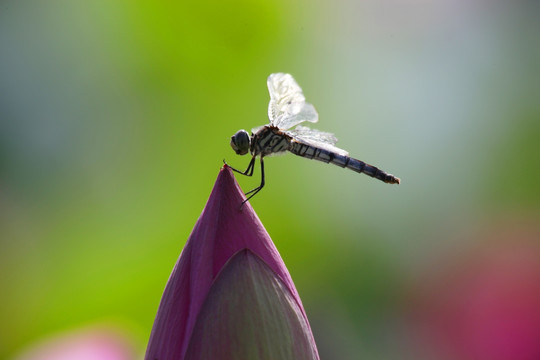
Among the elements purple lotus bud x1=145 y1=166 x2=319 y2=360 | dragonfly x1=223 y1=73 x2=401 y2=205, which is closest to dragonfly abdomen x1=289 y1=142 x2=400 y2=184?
dragonfly x1=223 y1=73 x2=401 y2=205

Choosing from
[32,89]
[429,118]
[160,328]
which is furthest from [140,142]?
[160,328]

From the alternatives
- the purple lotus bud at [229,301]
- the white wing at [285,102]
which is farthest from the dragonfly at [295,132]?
the purple lotus bud at [229,301]

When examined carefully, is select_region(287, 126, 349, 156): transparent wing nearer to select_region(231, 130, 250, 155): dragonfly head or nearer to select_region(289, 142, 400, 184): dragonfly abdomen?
select_region(289, 142, 400, 184): dragonfly abdomen

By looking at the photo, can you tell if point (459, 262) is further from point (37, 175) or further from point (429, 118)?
point (37, 175)

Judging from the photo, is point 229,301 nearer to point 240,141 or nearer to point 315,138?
point 240,141

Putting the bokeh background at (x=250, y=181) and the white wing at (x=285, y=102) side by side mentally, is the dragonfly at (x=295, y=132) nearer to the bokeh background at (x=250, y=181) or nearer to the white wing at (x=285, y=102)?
the white wing at (x=285, y=102)
